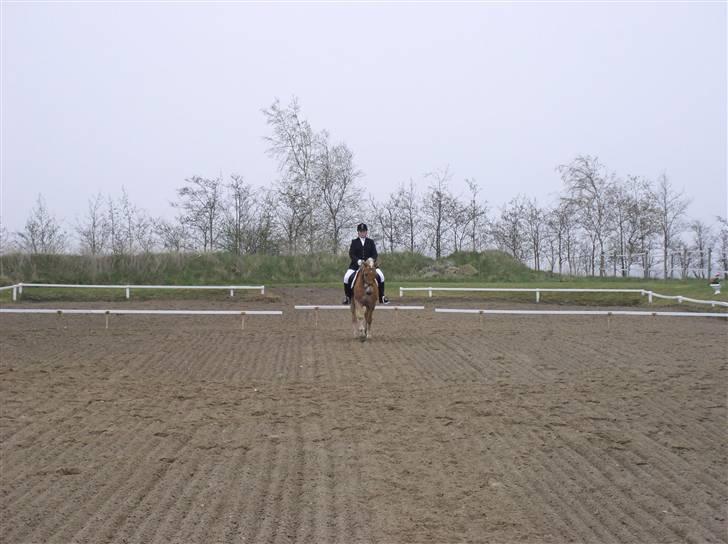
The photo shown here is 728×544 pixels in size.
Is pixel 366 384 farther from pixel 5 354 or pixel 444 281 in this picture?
pixel 444 281

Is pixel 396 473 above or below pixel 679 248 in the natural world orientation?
below

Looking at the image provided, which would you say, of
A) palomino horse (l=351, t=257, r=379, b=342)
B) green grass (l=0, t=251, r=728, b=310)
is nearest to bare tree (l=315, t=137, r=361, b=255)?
green grass (l=0, t=251, r=728, b=310)

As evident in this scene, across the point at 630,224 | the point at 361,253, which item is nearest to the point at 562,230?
the point at 630,224

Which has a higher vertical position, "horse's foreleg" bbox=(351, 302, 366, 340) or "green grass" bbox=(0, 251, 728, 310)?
"green grass" bbox=(0, 251, 728, 310)

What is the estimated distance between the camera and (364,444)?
6.92 metres

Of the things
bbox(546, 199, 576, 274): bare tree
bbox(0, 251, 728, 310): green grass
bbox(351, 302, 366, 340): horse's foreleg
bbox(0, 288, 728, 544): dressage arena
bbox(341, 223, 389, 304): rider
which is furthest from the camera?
bbox(546, 199, 576, 274): bare tree

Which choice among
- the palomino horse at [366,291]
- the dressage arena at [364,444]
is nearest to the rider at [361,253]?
the palomino horse at [366,291]

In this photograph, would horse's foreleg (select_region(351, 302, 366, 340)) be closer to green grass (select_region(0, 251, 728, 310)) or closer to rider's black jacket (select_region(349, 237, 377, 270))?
rider's black jacket (select_region(349, 237, 377, 270))

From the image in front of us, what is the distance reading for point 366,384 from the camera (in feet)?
33.0

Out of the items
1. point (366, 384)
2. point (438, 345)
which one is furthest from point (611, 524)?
point (438, 345)

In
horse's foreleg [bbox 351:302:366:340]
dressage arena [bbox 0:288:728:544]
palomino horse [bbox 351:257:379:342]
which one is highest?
palomino horse [bbox 351:257:379:342]

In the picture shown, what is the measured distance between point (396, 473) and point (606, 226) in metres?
39.9

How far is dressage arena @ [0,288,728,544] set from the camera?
5059 millimetres

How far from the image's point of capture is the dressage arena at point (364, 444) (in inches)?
199
